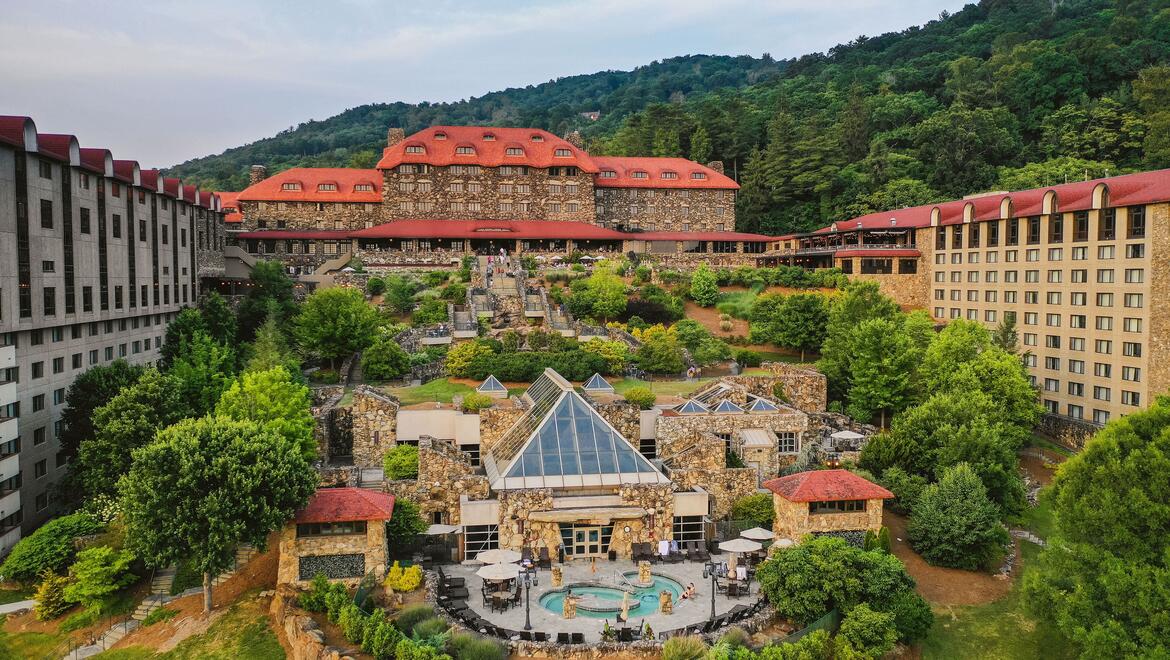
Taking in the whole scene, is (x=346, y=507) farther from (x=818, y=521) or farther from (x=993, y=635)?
(x=993, y=635)

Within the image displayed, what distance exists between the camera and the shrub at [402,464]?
31297mm

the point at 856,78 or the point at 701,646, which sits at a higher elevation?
the point at 856,78

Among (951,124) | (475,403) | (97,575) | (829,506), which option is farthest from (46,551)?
(951,124)

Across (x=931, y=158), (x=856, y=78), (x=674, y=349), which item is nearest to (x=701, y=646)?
(x=674, y=349)

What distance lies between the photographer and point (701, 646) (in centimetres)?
2048

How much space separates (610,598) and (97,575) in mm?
17234

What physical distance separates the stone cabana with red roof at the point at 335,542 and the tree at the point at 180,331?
941 inches

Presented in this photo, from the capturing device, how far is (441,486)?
97.9 ft

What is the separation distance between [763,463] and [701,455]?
3830 millimetres

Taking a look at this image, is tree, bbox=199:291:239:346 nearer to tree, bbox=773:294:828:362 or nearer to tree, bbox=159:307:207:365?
tree, bbox=159:307:207:365

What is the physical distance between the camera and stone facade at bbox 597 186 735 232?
7894 cm

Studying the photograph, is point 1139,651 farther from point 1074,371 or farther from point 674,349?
point 1074,371

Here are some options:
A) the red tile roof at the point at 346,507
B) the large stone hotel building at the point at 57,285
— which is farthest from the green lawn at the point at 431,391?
the large stone hotel building at the point at 57,285

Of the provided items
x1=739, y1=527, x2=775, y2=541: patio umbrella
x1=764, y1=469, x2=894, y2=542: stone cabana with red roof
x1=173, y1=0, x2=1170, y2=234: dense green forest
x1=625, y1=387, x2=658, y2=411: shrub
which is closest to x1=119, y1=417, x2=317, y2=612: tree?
x1=739, y1=527, x2=775, y2=541: patio umbrella
